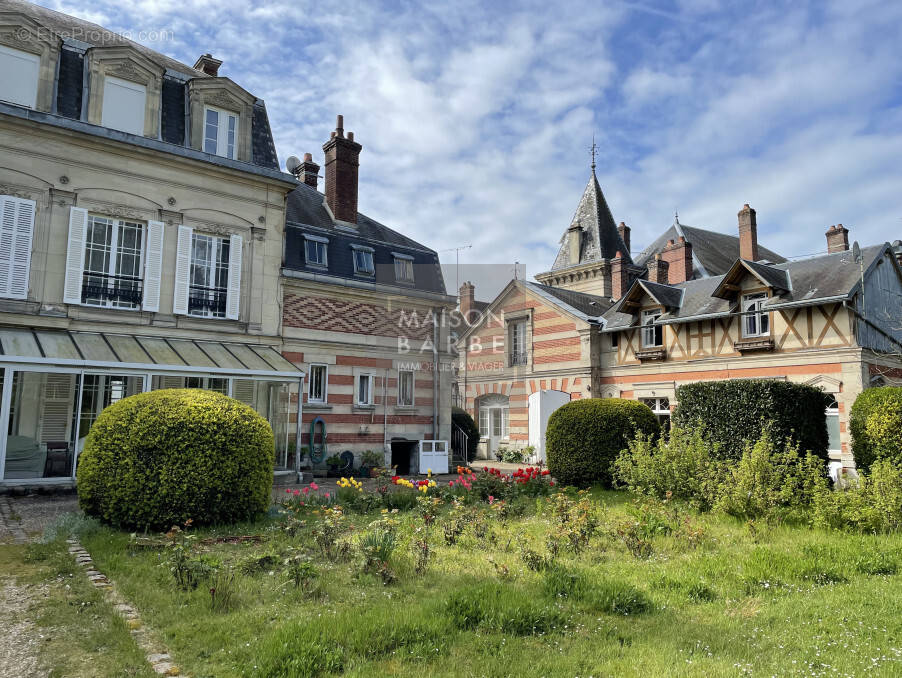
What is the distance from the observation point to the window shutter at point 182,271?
37.9ft

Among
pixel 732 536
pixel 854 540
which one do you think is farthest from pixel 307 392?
pixel 854 540

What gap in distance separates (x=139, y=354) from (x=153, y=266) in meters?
2.00

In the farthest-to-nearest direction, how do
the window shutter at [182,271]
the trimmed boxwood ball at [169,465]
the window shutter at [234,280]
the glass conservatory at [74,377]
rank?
the window shutter at [234,280] → the window shutter at [182,271] → the glass conservatory at [74,377] → the trimmed boxwood ball at [169,465]

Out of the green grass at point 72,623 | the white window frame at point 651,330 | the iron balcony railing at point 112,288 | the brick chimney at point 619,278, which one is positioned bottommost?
the green grass at point 72,623

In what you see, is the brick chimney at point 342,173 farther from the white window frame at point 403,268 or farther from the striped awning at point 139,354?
the striped awning at point 139,354

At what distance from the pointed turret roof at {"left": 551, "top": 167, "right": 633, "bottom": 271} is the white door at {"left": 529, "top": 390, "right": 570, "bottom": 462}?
Result: 1131cm

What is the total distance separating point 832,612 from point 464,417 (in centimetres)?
1605

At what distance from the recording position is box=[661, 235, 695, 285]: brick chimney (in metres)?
22.5

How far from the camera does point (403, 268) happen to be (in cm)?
1541

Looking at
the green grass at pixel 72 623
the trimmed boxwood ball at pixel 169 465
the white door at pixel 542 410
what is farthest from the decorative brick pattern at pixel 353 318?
the green grass at pixel 72 623

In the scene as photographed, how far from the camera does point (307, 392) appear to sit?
13367 millimetres

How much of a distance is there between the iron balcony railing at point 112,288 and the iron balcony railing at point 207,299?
Result: 0.92 m

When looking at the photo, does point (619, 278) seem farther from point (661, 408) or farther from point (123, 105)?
point (123, 105)

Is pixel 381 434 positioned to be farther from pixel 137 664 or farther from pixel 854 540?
pixel 137 664
